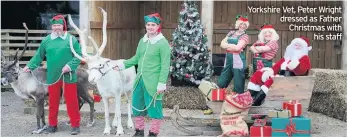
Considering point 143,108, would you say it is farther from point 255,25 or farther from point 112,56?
point 255,25

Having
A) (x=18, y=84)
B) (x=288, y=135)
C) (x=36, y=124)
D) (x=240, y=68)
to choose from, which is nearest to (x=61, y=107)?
(x=36, y=124)

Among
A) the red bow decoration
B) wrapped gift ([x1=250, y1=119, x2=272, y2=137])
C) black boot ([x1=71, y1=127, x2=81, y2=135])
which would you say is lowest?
black boot ([x1=71, y1=127, x2=81, y2=135])

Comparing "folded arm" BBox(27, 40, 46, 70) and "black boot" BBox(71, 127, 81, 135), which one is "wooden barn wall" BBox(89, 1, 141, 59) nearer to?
"folded arm" BBox(27, 40, 46, 70)

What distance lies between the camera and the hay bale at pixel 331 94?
1061cm

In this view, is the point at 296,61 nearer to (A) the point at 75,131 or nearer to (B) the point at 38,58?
(A) the point at 75,131

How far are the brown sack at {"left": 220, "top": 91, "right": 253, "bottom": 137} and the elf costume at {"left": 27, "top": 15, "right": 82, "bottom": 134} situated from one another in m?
2.23

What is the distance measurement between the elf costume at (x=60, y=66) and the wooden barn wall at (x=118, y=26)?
4394 mm

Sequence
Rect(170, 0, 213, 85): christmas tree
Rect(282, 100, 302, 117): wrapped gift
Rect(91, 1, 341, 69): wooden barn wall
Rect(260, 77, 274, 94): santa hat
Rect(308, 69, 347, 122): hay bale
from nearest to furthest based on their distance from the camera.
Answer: Rect(282, 100, 302, 117): wrapped gift → Rect(260, 77, 274, 94): santa hat → Rect(308, 69, 347, 122): hay bale → Rect(170, 0, 213, 85): christmas tree → Rect(91, 1, 341, 69): wooden barn wall

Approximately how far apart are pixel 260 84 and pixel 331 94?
2406 millimetres

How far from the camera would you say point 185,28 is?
39.7ft

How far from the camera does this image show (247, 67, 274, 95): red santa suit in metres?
8.91

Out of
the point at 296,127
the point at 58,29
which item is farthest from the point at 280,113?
the point at 58,29

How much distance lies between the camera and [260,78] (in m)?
9.06

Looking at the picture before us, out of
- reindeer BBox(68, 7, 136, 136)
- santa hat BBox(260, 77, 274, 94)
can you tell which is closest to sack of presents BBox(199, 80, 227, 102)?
santa hat BBox(260, 77, 274, 94)
